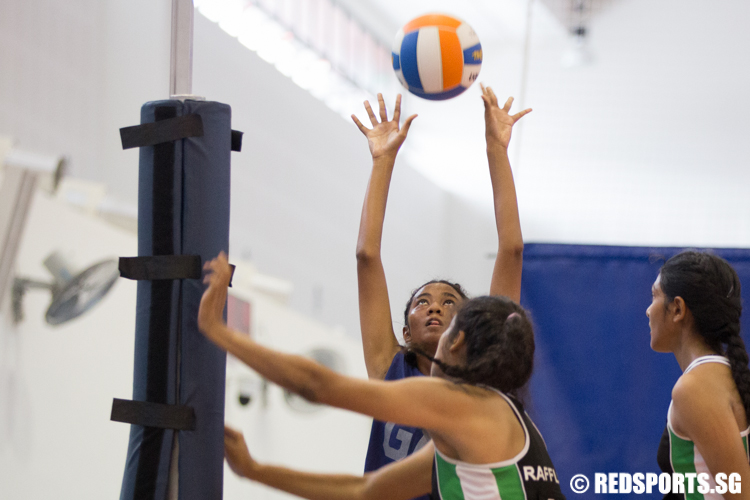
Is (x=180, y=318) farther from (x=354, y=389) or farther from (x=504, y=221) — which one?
(x=504, y=221)

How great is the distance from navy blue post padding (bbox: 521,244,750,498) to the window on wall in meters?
2.95

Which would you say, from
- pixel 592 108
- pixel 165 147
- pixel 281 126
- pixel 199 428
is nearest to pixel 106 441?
pixel 199 428

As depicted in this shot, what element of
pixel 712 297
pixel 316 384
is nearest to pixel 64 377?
pixel 316 384

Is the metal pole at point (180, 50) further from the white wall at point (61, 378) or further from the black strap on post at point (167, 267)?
the white wall at point (61, 378)

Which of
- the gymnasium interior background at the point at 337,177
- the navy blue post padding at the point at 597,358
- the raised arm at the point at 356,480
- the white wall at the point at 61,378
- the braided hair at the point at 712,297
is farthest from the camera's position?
the navy blue post padding at the point at 597,358

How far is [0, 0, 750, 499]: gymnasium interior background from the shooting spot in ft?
7.52

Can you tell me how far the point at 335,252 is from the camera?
5590 millimetres

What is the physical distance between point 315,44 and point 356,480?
5.03 m

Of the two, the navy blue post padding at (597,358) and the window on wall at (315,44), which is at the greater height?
the window on wall at (315,44)

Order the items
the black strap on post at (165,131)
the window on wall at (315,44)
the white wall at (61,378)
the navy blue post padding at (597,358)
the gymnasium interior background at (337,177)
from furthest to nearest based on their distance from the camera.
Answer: the window on wall at (315,44) < the navy blue post padding at (597,358) < the gymnasium interior background at (337,177) < the white wall at (61,378) < the black strap on post at (165,131)

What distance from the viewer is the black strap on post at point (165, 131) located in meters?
1.69

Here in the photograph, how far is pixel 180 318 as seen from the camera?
166 cm

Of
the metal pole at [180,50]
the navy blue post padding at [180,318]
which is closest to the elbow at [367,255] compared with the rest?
the navy blue post padding at [180,318]

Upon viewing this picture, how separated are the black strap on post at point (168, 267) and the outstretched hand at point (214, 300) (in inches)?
10.1
